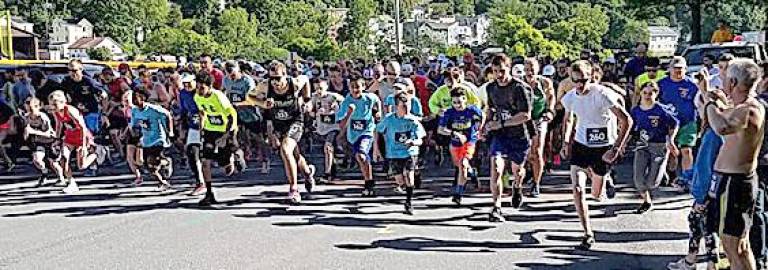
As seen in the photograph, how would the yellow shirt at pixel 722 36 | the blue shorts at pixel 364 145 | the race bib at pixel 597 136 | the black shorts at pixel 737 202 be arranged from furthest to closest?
the yellow shirt at pixel 722 36 < the blue shorts at pixel 364 145 < the race bib at pixel 597 136 < the black shorts at pixel 737 202

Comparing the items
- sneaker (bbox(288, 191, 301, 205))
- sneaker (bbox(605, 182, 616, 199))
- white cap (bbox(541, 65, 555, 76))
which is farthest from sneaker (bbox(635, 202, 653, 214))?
white cap (bbox(541, 65, 555, 76))

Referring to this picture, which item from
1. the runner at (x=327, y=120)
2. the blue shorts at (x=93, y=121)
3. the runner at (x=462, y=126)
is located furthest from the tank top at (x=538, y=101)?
the blue shorts at (x=93, y=121)

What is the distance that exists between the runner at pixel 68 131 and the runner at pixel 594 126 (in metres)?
6.69

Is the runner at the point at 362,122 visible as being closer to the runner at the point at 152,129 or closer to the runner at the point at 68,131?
the runner at the point at 152,129

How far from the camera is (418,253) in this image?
349 inches

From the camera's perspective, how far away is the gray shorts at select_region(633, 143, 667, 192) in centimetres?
1082

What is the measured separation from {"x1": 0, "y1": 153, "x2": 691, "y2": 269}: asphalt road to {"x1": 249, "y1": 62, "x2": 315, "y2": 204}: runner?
0.36m

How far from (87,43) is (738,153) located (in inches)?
4375

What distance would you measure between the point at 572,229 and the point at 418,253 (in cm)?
178

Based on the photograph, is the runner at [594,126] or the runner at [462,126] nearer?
the runner at [594,126]

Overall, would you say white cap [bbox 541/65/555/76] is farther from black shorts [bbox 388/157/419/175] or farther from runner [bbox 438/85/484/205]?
black shorts [bbox 388/157/419/175]

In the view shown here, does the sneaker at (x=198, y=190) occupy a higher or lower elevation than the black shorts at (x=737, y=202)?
lower

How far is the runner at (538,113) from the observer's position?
11648 millimetres

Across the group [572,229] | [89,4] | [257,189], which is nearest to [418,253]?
[572,229]
